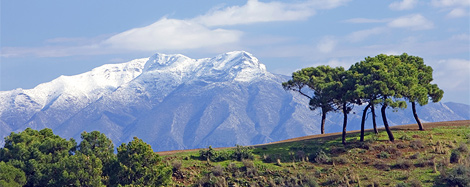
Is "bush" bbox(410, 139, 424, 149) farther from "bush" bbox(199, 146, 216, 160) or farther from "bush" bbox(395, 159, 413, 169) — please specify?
"bush" bbox(199, 146, 216, 160)

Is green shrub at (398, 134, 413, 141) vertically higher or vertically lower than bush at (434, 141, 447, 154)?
higher

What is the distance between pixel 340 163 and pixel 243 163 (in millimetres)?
11602

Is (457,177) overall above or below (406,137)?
below

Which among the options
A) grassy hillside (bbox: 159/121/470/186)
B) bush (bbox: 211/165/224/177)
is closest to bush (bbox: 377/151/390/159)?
grassy hillside (bbox: 159/121/470/186)

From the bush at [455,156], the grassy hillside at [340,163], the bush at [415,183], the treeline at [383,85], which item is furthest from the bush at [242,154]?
the bush at [455,156]

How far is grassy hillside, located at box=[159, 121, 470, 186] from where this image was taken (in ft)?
227

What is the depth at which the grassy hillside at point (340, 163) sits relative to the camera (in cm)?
6925

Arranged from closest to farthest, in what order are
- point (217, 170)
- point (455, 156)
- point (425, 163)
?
point (425, 163), point (455, 156), point (217, 170)

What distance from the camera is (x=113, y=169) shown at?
68062 mm

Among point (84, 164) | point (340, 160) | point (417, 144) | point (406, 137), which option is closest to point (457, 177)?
point (417, 144)

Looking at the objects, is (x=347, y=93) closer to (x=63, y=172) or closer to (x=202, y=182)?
(x=202, y=182)

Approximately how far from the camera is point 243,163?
249 ft

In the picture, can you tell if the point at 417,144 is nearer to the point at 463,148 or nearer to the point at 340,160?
the point at 463,148

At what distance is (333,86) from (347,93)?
5.66 meters
